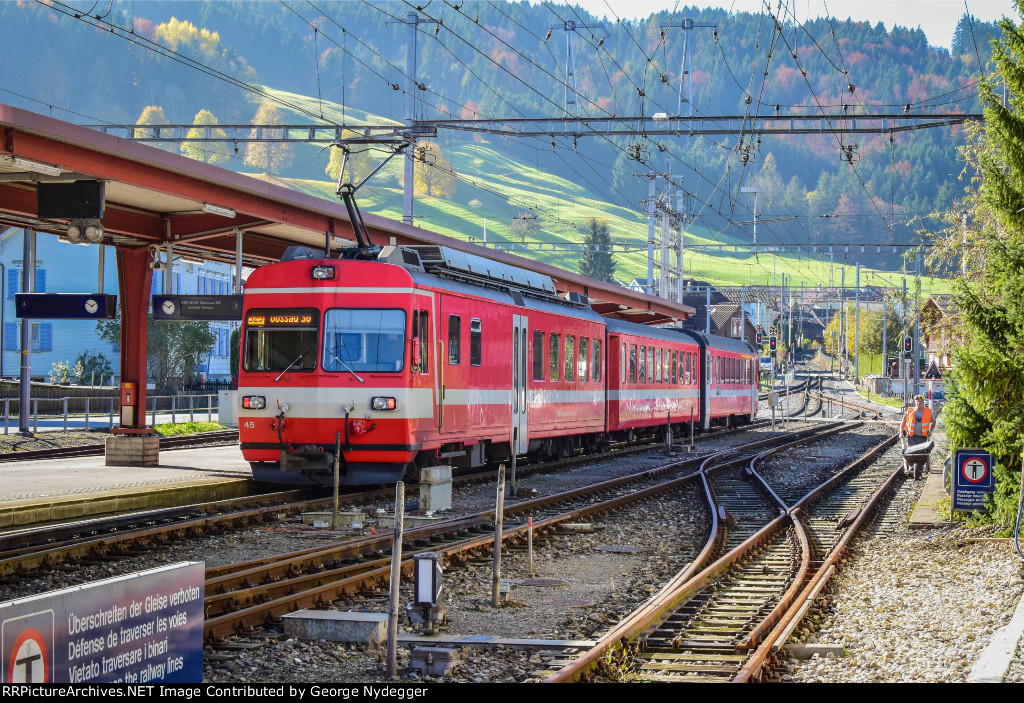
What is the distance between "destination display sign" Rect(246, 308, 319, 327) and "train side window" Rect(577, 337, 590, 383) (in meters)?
9.23

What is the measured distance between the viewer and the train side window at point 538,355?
21.8m

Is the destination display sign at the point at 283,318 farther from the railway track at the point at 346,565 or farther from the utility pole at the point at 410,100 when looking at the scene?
the utility pole at the point at 410,100

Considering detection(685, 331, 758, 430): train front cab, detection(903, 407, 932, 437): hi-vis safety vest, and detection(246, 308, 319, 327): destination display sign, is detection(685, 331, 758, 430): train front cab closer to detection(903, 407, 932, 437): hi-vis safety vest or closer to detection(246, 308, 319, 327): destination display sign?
detection(903, 407, 932, 437): hi-vis safety vest

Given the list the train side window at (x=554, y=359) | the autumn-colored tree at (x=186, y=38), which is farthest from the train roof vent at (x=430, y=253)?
the autumn-colored tree at (x=186, y=38)

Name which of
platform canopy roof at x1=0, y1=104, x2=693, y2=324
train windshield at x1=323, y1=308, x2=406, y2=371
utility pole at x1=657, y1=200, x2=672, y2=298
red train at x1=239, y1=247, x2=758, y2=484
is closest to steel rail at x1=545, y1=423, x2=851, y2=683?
red train at x1=239, y1=247, x2=758, y2=484

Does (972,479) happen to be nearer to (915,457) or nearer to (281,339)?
(915,457)

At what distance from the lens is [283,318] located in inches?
651

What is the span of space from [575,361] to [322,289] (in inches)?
356

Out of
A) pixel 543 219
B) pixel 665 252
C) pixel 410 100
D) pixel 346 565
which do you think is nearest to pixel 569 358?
pixel 410 100

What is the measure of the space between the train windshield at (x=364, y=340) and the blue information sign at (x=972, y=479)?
715cm

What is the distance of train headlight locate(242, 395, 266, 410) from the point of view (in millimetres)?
16547

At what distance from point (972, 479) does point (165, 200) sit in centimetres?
1170
